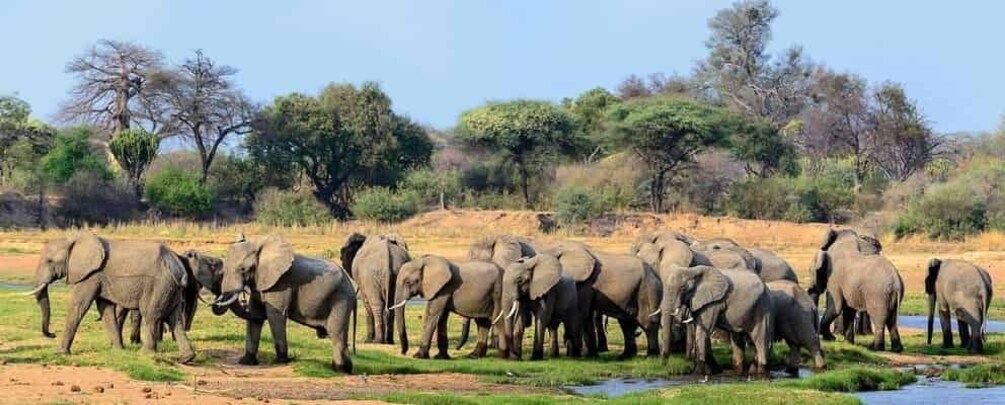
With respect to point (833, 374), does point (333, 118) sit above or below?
above

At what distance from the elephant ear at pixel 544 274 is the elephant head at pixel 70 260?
→ 234 inches

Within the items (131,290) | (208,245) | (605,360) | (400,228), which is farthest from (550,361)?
(400,228)

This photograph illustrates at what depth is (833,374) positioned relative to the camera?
2056 cm

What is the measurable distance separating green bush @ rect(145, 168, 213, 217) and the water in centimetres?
3842

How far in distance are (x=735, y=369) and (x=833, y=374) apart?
61.1 inches

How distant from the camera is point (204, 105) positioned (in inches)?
2768

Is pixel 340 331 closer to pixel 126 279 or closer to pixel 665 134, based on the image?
pixel 126 279

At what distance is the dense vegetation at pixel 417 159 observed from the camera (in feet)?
215

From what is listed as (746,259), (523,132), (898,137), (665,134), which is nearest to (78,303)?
(746,259)

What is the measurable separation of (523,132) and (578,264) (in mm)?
47339

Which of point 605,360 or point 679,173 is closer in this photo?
point 605,360

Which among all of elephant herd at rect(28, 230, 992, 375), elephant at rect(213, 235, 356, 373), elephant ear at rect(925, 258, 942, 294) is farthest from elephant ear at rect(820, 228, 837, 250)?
elephant at rect(213, 235, 356, 373)

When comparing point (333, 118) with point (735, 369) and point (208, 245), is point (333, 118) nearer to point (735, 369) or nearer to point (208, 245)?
point (208, 245)

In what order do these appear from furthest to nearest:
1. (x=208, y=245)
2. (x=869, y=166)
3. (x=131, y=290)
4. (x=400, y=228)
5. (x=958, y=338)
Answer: (x=869, y=166) < (x=400, y=228) < (x=208, y=245) < (x=958, y=338) < (x=131, y=290)
